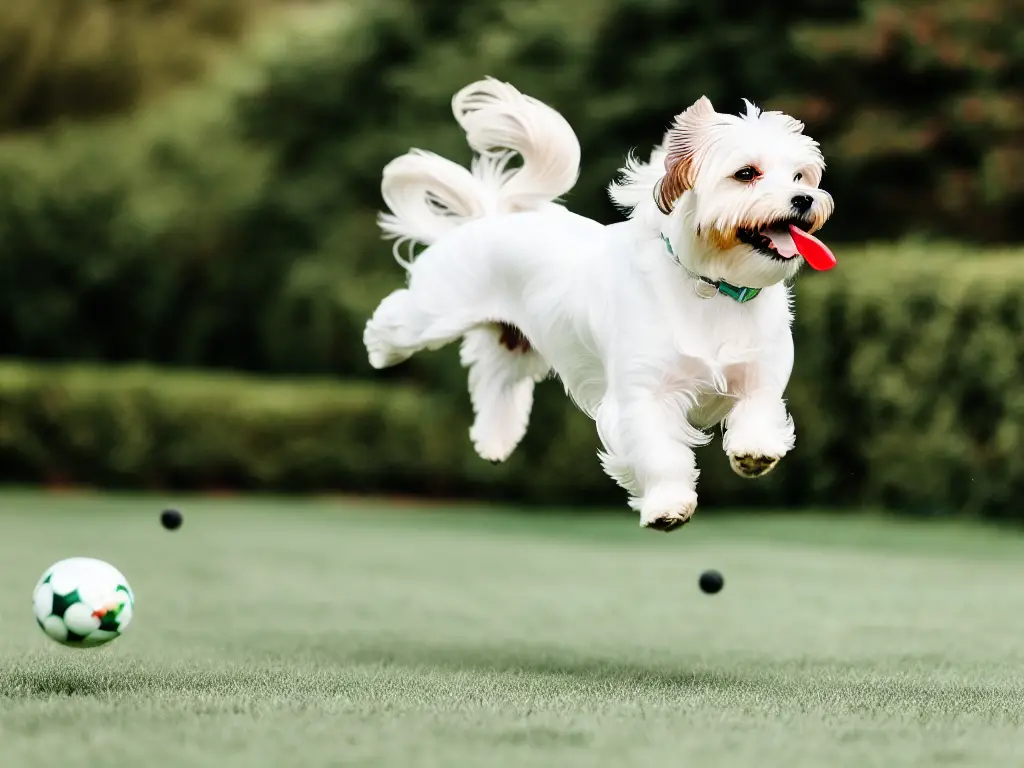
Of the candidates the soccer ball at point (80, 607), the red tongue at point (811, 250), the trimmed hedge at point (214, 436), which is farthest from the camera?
the trimmed hedge at point (214, 436)

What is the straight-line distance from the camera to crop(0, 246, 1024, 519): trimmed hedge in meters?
14.6

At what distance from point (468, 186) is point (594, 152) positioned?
42.7ft

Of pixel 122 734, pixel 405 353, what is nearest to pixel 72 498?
pixel 405 353

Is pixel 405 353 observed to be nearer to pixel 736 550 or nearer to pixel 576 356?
pixel 576 356

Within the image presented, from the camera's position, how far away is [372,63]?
24.5 meters

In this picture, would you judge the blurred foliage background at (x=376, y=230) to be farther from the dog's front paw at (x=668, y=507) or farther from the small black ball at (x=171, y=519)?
the dog's front paw at (x=668, y=507)

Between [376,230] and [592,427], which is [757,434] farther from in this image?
[376,230]

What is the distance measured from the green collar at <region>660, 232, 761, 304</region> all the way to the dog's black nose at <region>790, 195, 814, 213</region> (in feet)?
1.54

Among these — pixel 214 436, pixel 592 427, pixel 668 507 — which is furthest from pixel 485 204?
pixel 214 436

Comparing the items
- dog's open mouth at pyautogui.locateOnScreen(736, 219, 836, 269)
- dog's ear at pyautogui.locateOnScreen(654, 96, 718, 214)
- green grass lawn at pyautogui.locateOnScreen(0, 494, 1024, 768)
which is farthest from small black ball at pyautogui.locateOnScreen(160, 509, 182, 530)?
dog's open mouth at pyautogui.locateOnScreen(736, 219, 836, 269)

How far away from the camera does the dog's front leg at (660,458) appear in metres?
5.56

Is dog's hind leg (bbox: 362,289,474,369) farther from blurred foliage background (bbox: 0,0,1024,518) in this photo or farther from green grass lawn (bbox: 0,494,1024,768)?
blurred foliage background (bbox: 0,0,1024,518)

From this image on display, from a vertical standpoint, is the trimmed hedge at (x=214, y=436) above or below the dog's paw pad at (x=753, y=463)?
above

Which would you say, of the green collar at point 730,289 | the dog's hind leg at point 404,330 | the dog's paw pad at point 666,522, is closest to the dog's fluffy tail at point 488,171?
the dog's hind leg at point 404,330
